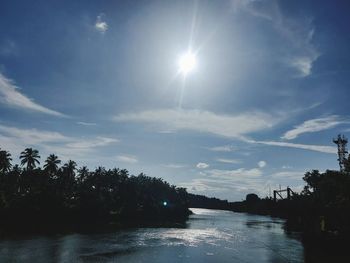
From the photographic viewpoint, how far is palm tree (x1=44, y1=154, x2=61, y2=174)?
332 ft

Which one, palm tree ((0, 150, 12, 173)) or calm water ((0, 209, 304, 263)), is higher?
palm tree ((0, 150, 12, 173))

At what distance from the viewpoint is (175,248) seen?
173 feet

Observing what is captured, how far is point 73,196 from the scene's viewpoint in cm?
10181

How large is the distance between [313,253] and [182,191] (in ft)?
432

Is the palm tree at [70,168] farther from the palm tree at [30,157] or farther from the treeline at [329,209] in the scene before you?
the treeline at [329,209]

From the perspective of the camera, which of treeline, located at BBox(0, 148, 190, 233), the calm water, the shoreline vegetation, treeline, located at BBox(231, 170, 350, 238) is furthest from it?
treeline, located at BBox(0, 148, 190, 233)

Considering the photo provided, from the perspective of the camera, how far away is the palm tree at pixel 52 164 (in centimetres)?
10125

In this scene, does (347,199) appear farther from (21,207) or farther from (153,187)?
(153,187)

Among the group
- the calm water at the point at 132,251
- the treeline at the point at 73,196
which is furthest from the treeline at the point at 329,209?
the treeline at the point at 73,196

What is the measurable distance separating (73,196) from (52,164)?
11978mm

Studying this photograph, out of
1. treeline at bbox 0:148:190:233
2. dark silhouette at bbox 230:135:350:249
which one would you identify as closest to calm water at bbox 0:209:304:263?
dark silhouette at bbox 230:135:350:249

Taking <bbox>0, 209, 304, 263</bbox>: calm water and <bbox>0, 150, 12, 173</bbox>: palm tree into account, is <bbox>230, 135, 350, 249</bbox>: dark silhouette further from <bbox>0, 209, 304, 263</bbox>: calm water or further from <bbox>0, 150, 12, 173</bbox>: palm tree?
<bbox>0, 150, 12, 173</bbox>: palm tree

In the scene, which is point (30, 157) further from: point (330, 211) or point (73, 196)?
point (330, 211)

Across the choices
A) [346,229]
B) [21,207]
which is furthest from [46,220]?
[346,229]
